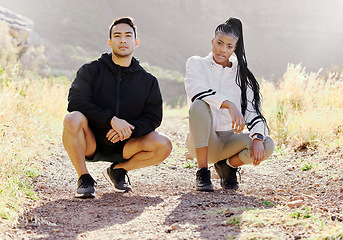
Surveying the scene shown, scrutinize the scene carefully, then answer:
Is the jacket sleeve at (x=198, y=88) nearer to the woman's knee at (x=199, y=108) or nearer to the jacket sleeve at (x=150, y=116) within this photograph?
the woman's knee at (x=199, y=108)

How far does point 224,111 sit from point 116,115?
0.93 m

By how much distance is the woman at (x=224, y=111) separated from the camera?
3629mm

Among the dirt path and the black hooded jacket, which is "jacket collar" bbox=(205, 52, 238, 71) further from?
the dirt path

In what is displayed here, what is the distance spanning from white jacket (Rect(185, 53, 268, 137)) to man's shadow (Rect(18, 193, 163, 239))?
0.90 metres

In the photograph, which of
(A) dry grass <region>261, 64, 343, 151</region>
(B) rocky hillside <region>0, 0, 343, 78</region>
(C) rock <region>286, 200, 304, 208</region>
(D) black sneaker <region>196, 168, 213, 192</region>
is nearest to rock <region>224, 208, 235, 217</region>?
(C) rock <region>286, 200, 304, 208</region>

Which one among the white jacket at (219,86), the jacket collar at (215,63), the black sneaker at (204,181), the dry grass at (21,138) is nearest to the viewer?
the dry grass at (21,138)

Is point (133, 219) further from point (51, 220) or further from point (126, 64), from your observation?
point (126, 64)

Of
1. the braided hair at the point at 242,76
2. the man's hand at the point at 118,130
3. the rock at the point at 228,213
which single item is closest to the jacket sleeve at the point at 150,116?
the man's hand at the point at 118,130

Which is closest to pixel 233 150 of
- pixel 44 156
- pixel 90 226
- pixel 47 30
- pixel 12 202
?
pixel 90 226

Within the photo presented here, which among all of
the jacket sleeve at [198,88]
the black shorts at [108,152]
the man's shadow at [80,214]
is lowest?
the man's shadow at [80,214]

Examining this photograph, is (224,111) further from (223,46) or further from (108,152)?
(108,152)

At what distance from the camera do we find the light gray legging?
3635 millimetres

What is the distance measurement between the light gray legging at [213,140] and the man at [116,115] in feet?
1.03

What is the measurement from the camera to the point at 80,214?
3070mm
